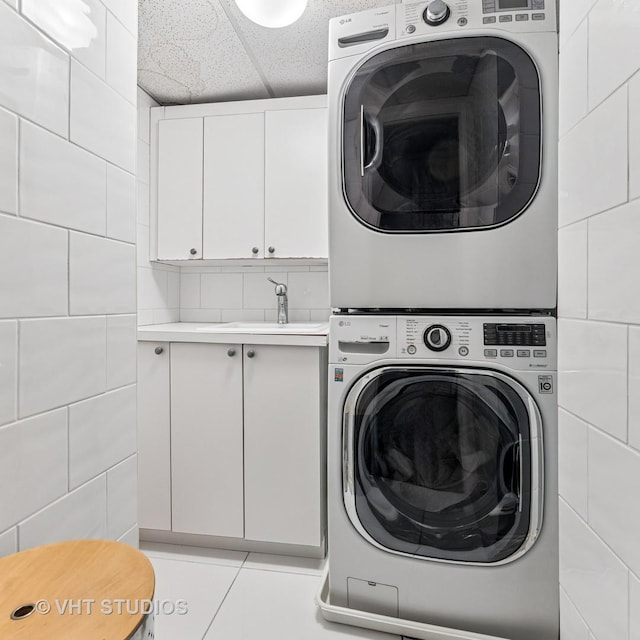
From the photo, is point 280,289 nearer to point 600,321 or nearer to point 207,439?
point 207,439

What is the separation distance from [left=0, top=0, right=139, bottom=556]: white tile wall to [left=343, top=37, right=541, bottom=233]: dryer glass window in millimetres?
654

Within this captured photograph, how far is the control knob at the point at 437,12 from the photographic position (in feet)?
3.79

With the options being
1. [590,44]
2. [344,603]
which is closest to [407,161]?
[590,44]

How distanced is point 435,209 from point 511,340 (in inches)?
17.3

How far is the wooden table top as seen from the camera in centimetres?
46

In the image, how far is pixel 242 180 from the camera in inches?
81.7

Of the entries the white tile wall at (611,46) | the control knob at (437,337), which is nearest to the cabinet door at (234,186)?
the control knob at (437,337)

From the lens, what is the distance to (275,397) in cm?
163

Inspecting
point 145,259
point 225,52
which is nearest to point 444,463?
point 145,259

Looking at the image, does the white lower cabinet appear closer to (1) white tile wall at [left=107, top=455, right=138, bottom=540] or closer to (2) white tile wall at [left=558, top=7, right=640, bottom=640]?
(1) white tile wall at [left=107, top=455, right=138, bottom=540]

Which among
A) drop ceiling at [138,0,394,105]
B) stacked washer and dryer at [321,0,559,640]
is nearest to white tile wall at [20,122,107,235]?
stacked washer and dryer at [321,0,559,640]

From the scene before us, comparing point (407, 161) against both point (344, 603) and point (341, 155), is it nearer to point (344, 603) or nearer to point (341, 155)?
point (341, 155)

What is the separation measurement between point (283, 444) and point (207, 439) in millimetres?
333

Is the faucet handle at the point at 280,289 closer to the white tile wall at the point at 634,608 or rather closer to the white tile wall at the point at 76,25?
the white tile wall at the point at 76,25
